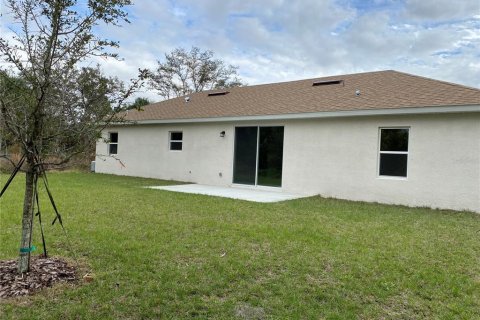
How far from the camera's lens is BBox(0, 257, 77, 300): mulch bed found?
3.55 m

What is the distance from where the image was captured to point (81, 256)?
4664 millimetres

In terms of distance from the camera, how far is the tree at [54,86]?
11.4 feet

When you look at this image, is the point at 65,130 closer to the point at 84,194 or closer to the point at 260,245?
the point at 260,245

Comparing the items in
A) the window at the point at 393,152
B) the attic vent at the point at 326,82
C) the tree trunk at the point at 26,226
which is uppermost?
the attic vent at the point at 326,82

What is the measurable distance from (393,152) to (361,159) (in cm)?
87

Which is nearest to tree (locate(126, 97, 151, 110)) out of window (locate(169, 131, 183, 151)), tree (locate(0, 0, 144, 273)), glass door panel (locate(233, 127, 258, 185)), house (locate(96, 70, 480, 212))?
tree (locate(0, 0, 144, 273))

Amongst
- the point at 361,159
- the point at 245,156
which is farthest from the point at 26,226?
the point at 245,156

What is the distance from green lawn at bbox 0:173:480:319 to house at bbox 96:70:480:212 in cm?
172

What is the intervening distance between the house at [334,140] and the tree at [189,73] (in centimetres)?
1913

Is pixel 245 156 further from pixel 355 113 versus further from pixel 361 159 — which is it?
pixel 355 113

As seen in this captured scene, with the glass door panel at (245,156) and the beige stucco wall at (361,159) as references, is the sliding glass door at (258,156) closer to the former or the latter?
the glass door panel at (245,156)

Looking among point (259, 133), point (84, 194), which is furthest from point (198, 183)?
point (84, 194)

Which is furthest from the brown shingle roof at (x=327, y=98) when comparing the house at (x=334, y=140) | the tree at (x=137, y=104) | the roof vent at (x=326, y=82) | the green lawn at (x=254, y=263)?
the tree at (x=137, y=104)

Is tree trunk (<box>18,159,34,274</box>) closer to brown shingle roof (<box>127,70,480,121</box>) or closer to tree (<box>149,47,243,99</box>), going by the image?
brown shingle roof (<box>127,70,480,121</box>)
